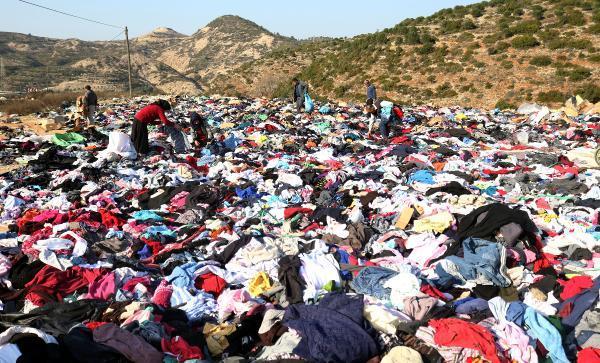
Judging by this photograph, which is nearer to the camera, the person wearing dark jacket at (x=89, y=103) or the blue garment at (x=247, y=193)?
the blue garment at (x=247, y=193)

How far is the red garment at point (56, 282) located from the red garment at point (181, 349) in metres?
1.83

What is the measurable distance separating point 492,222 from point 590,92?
1939 cm

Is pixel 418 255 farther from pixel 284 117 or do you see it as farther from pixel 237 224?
pixel 284 117

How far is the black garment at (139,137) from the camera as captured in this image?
35.5 feet

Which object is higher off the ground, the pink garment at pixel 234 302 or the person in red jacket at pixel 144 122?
the person in red jacket at pixel 144 122

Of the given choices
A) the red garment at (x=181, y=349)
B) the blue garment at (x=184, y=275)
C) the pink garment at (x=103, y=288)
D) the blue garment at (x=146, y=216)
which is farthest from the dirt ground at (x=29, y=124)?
the red garment at (x=181, y=349)

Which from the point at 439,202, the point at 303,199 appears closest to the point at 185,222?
the point at 303,199

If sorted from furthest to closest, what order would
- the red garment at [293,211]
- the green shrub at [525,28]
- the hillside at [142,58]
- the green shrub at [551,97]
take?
1. the hillside at [142,58]
2. the green shrub at [525,28]
3. the green shrub at [551,97]
4. the red garment at [293,211]

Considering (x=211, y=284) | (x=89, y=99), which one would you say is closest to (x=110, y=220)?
(x=211, y=284)

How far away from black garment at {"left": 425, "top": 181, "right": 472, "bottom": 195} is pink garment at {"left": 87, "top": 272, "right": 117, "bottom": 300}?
5.09m

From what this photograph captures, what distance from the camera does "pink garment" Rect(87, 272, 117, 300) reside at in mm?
4602

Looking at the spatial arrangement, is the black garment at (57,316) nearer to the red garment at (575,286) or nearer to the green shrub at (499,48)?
the red garment at (575,286)

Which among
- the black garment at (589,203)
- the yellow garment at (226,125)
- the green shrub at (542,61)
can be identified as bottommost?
the black garment at (589,203)

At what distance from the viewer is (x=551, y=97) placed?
69.8ft
